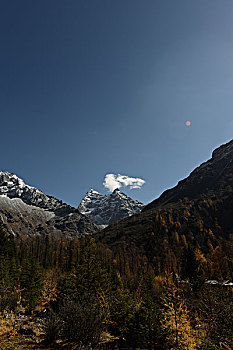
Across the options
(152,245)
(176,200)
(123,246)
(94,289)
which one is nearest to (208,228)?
(152,245)

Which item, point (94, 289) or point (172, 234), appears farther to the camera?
point (172, 234)

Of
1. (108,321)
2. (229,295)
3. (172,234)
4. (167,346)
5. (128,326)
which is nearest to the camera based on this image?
(229,295)

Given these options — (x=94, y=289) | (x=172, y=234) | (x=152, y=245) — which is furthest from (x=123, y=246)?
(x=94, y=289)

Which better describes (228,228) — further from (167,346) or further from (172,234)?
(167,346)

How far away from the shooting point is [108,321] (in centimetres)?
1460

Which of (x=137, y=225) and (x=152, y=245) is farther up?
(x=137, y=225)

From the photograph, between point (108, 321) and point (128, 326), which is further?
point (108, 321)

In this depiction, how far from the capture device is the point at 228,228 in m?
115

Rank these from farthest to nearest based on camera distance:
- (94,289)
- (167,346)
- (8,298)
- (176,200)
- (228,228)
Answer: (176,200), (228,228), (94,289), (8,298), (167,346)

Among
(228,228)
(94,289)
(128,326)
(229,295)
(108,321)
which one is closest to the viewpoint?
(229,295)

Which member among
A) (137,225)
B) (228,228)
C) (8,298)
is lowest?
(228,228)

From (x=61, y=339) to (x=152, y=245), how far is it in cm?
11293

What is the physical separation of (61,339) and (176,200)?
194 metres

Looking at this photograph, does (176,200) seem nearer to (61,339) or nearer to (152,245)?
(152,245)
